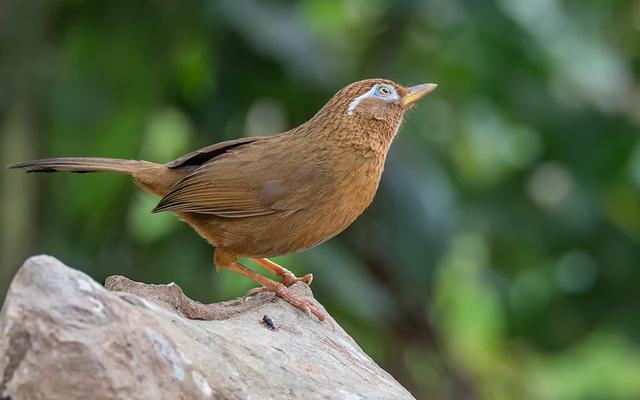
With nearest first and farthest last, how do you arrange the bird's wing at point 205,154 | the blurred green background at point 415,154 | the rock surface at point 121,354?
the rock surface at point 121,354 < the bird's wing at point 205,154 < the blurred green background at point 415,154

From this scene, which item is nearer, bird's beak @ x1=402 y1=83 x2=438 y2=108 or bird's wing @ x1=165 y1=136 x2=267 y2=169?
bird's wing @ x1=165 y1=136 x2=267 y2=169

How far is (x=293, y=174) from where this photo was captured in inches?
199

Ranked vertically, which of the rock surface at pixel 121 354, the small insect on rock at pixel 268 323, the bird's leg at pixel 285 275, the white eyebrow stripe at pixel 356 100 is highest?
the white eyebrow stripe at pixel 356 100

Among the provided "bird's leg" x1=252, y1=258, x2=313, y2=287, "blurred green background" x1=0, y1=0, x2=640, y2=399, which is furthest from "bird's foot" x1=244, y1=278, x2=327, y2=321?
"blurred green background" x1=0, y1=0, x2=640, y2=399

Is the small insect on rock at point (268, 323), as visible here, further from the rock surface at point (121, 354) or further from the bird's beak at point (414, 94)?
the bird's beak at point (414, 94)

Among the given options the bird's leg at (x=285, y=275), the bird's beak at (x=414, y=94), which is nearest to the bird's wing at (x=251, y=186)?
the bird's leg at (x=285, y=275)

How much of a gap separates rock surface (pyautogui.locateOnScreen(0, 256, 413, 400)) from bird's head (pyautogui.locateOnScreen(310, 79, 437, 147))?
5.04 ft

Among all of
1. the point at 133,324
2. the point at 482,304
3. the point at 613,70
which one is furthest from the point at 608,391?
the point at 133,324

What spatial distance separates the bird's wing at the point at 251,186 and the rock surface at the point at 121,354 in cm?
113

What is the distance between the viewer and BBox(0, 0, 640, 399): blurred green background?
7.16 meters

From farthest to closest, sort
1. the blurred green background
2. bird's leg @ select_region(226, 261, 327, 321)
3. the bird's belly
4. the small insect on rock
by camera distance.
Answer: the blurred green background → the bird's belly → bird's leg @ select_region(226, 261, 327, 321) → the small insect on rock

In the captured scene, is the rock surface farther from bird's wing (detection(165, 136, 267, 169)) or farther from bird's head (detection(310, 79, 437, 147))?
bird's head (detection(310, 79, 437, 147))

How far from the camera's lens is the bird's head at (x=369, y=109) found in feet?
17.4

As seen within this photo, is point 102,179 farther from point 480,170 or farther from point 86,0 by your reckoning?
point 480,170
